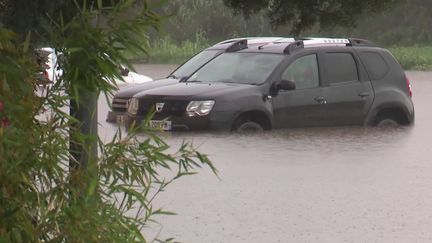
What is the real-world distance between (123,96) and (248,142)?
2.17 meters

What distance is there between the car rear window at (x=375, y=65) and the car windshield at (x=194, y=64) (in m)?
2.17

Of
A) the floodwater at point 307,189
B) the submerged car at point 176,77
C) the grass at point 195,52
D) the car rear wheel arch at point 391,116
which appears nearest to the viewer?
the floodwater at point 307,189

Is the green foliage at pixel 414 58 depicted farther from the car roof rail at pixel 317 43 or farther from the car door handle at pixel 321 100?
the car door handle at pixel 321 100

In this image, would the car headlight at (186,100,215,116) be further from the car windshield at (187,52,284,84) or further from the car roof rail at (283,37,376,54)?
the car roof rail at (283,37,376,54)

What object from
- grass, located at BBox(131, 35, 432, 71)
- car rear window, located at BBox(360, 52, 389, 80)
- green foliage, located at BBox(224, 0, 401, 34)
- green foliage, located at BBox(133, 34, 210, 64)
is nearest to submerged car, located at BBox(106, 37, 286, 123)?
car rear window, located at BBox(360, 52, 389, 80)

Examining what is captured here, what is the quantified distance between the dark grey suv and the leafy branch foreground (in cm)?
1144

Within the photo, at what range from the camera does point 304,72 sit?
18.1 m

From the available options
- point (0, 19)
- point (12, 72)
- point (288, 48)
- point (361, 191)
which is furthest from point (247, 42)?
point (12, 72)

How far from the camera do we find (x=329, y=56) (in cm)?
1825

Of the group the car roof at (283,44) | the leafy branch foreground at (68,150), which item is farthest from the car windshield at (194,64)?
the leafy branch foreground at (68,150)

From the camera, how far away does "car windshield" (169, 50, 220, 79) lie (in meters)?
19.3

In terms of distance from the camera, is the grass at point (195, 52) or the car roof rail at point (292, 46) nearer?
the car roof rail at point (292, 46)

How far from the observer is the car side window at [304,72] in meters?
18.0

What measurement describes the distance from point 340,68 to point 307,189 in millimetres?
4621
